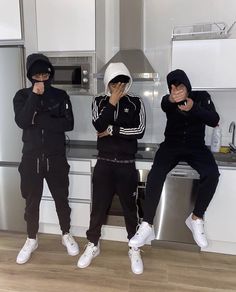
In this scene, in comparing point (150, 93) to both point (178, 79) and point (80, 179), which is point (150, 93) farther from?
point (80, 179)

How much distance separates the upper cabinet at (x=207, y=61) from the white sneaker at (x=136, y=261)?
55.2 inches

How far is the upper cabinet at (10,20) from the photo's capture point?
7.85ft

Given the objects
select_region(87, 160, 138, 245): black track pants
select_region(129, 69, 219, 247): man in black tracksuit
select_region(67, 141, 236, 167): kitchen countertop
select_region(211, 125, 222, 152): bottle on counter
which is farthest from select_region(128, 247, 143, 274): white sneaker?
select_region(211, 125, 222, 152): bottle on counter

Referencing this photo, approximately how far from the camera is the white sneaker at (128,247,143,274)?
2101 mm

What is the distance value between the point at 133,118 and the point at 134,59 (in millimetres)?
691

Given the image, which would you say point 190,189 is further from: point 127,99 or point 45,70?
point 45,70

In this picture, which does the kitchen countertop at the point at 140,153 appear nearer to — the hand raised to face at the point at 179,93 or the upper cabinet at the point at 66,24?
the hand raised to face at the point at 179,93

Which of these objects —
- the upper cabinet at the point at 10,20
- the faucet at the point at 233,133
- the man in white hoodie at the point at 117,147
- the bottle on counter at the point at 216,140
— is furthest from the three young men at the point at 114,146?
the upper cabinet at the point at 10,20

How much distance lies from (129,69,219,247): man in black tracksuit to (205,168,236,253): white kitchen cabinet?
25cm

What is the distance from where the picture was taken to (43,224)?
2701mm

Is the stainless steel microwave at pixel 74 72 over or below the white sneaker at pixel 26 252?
over

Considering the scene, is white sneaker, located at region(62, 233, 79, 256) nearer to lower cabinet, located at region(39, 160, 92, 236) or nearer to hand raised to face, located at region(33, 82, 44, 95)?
lower cabinet, located at region(39, 160, 92, 236)

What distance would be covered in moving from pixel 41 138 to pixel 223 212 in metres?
1.53

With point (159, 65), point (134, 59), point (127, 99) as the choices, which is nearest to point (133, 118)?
point (127, 99)
